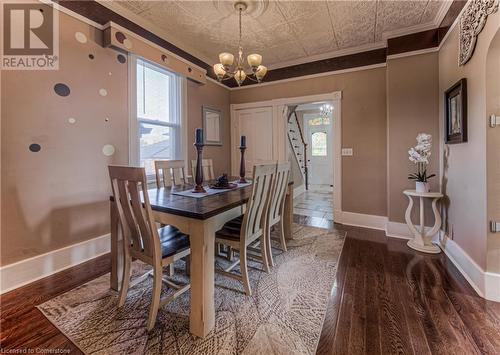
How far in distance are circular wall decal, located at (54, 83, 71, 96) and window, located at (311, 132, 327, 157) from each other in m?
7.15

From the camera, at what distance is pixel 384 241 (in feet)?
9.44

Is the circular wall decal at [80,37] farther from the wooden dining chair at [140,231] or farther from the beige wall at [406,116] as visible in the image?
the beige wall at [406,116]

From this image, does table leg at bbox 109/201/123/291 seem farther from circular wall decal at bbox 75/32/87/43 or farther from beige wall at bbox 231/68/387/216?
beige wall at bbox 231/68/387/216

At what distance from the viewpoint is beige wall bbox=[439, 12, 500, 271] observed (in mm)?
1753

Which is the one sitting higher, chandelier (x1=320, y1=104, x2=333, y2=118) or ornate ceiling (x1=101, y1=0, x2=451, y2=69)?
chandelier (x1=320, y1=104, x2=333, y2=118)

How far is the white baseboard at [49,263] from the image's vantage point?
1841 millimetres

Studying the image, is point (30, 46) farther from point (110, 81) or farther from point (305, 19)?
point (305, 19)

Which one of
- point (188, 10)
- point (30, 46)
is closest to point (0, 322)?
point (30, 46)

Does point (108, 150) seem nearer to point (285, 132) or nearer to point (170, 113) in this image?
point (170, 113)

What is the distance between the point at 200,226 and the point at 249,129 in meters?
3.41

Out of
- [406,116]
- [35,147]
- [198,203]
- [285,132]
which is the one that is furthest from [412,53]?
[35,147]

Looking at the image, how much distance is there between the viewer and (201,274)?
53.1 inches

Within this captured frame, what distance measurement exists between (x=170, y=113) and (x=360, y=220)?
3386 millimetres

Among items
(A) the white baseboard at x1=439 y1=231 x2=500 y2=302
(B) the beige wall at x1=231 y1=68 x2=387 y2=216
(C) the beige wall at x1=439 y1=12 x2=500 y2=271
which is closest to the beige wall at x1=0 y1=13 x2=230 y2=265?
(B) the beige wall at x1=231 y1=68 x2=387 y2=216
